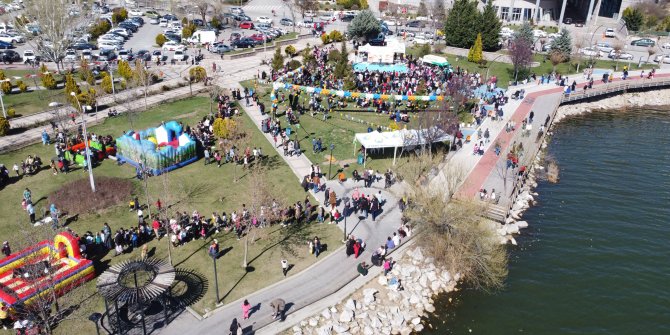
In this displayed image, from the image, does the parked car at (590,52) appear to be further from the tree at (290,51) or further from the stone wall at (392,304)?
the stone wall at (392,304)

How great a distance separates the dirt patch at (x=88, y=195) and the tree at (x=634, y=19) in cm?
8353

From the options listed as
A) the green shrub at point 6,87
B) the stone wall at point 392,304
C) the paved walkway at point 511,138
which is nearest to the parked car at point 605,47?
the paved walkway at point 511,138

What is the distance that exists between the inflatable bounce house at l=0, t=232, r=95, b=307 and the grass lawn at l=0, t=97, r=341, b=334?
0.95 metres

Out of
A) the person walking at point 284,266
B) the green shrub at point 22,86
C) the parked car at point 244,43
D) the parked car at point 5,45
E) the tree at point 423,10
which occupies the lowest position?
the person walking at point 284,266

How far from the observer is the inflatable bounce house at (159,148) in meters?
37.8

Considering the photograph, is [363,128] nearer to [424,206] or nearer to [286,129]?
[286,129]

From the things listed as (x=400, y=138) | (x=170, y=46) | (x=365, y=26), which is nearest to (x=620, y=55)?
(x=365, y=26)

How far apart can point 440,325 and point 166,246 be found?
15.8m

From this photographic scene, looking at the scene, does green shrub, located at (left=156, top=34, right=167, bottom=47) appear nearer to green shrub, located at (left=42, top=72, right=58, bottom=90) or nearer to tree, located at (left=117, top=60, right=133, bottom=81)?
tree, located at (left=117, top=60, right=133, bottom=81)

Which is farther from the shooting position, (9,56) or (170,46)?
(170,46)

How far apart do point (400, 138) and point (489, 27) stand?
40.8 metres

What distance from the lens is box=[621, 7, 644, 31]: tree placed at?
3292 inches

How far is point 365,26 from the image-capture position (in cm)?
7475

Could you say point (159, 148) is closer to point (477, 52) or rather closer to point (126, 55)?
point (126, 55)
